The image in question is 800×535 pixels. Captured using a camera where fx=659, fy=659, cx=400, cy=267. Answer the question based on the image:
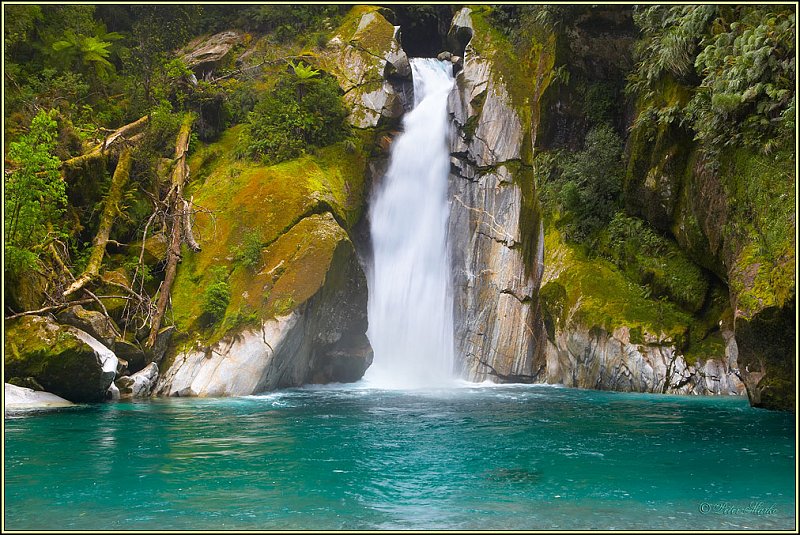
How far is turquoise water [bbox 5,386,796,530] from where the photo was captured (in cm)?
672

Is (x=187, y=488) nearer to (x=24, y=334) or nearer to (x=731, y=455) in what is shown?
(x=731, y=455)

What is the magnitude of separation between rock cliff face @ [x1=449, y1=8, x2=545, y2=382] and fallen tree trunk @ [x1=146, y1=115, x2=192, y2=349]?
9.69 metres

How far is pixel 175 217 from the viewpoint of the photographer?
67.4ft

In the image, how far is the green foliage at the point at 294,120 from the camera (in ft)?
76.6

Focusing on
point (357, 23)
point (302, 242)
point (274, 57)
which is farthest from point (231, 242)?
point (357, 23)

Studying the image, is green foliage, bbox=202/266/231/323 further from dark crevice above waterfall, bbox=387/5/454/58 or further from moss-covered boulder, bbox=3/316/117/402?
dark crevice above waterfall, bbox=387/5/454/58

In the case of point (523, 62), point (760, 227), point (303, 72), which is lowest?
point (760, 227)

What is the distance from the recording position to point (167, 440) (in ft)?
35.2

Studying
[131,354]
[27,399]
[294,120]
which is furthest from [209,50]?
[27,399]

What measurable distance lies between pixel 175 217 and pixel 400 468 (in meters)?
14.3

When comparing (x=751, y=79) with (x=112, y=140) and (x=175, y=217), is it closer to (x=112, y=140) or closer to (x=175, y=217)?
(x=175, y=217)

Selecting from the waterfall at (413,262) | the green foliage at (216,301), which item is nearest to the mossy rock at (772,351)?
the waterfall at (413,262)

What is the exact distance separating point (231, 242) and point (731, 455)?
1499cm

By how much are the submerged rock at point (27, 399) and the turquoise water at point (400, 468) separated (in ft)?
2.55
